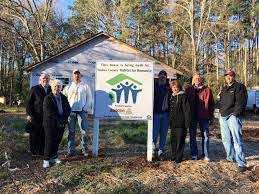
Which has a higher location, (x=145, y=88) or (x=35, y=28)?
(x=35, y=28)

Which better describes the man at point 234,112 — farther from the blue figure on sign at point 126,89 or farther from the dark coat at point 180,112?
the blue figure on sign at point 126,89

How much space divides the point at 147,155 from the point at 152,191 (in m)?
2.17

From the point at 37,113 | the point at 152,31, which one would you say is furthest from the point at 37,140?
the point at 152,31

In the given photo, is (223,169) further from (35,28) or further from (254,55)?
(254,55)

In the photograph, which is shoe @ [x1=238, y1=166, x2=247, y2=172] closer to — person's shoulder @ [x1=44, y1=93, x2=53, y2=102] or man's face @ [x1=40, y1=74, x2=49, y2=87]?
person's shoulder @ [x1=44, y1=93, x2=53, y2=102]

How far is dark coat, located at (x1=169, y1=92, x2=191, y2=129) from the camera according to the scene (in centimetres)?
1072

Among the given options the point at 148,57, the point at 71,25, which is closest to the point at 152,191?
the point at 148,57

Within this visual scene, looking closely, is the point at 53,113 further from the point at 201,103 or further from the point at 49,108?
the point at 201,103

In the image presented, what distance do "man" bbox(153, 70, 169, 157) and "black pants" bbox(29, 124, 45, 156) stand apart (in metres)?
2.39

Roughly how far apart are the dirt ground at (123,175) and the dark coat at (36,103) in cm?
92

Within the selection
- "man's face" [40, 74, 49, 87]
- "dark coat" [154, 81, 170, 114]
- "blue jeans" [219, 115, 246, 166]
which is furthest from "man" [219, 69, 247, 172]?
"man's face" [40, 74, 49, 87]

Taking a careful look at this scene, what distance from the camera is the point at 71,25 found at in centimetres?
5128

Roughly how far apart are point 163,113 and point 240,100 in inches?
66.4

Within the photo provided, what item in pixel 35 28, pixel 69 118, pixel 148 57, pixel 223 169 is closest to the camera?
pixel 223 169
